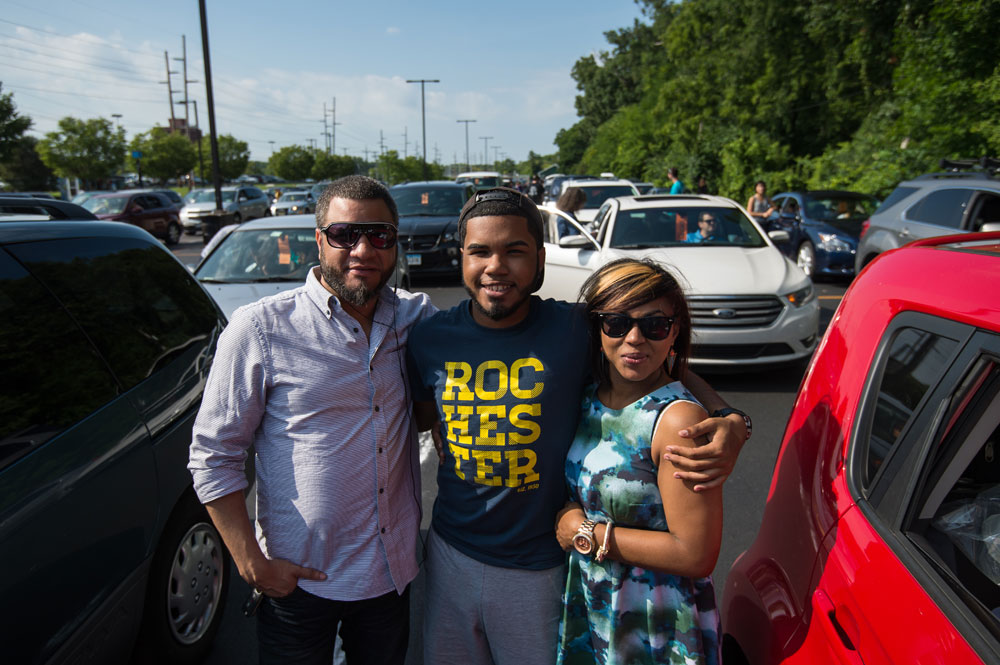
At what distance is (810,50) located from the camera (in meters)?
22.1

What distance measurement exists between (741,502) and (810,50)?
22993mm

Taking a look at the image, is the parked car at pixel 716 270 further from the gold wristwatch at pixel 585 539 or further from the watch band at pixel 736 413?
the gold wristwatch at pixel 585 539

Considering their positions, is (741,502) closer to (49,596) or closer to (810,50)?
(49,596)

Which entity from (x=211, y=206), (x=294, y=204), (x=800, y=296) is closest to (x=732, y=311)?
(x=800, y=296)


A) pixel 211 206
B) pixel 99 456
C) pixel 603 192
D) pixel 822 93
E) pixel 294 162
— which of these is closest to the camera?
pixel 99 456

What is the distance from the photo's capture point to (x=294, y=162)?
7081 centimetres

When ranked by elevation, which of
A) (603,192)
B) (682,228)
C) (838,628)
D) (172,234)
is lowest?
(172,234)

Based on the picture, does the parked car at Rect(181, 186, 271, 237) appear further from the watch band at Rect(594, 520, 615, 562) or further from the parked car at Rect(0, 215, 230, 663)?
the watch band at Rect(594, 520, 615, 562)

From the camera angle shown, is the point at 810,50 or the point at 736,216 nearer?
the point at 736,216

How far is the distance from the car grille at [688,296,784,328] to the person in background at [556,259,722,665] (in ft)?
14.0

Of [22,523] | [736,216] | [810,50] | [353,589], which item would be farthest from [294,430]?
[810,50]

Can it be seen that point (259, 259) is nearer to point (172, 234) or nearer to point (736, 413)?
point (736, 413)

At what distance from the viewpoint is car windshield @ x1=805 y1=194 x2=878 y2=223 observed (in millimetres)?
12375

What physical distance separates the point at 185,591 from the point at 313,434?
1406 millimetres
